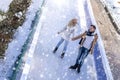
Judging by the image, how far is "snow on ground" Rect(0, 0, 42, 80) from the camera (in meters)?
14.1

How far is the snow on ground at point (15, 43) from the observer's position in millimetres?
14130

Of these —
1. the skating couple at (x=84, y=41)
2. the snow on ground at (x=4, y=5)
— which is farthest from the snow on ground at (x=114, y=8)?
the skating couple at (x=84, y=41)

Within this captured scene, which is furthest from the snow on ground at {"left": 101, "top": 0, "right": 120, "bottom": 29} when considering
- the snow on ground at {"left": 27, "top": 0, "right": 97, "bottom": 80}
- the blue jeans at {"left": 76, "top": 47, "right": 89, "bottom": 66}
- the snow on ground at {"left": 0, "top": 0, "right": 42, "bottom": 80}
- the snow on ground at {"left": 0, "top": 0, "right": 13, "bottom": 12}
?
the blue jeans at {"left": 76, "top": 47, "right": 89, "bottom": 66}

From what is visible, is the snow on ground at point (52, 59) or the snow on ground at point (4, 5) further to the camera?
the snow on ground at point (4, 5)

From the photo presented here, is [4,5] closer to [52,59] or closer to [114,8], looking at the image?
[52,59]

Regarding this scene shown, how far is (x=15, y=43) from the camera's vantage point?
16422mm

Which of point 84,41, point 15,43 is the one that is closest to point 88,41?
point 84,41

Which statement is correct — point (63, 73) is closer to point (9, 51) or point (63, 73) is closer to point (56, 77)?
point (56, 77)

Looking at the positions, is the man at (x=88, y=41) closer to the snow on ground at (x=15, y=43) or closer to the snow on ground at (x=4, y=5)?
the snow on ground at (x=15, y=43)

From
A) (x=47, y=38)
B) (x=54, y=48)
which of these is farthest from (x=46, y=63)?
(x=47, y=38)

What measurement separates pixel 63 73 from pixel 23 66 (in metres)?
1.90

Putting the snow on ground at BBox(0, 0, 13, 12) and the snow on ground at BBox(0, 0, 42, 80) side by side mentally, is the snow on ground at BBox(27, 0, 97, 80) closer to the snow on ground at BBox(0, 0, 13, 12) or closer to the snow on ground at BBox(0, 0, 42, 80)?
the snow on ground at BBox(0, 0, 42, 80)

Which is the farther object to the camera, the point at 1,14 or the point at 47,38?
the point at 1,14

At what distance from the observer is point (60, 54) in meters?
15.9
